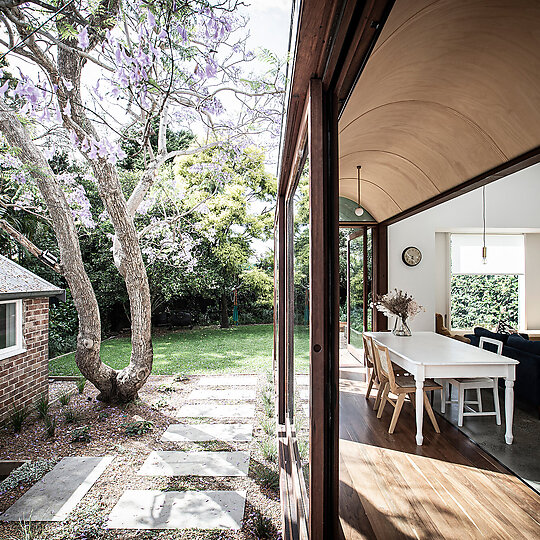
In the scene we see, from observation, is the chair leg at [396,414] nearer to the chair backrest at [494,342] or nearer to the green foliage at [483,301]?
the chair backrest at [494,342]

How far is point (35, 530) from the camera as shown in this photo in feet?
8.52

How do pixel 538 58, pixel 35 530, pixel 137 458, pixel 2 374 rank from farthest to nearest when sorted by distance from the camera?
pixel 2 374 < pixel 137 458 < pixel 35 530 < pixel 538 58

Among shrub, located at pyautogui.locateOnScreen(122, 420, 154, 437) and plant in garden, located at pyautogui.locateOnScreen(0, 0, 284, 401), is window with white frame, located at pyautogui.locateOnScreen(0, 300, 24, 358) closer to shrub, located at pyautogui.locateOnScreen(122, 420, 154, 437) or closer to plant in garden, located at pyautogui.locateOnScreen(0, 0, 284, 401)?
plant in garden, located at pyautogui.locateOnScreen(0, 0, 284, 401)

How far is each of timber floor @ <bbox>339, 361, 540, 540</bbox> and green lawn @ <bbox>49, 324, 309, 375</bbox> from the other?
3652 millimetres

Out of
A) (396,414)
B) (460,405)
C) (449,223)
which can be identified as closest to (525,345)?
(460,405)

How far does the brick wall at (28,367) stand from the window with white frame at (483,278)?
733 centimetres

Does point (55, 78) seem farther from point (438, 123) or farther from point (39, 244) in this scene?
point (39, 244)

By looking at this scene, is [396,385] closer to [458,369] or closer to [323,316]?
[458,369]

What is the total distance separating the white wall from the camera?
7.12 m

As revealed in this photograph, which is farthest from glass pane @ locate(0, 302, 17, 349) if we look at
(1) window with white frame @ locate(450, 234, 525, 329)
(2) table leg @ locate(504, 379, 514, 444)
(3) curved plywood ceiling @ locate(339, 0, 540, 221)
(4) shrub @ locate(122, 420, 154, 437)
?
(1) window with white frame @ locate(450, 234, 525, 329)

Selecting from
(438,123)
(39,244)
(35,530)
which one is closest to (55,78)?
(438,123)

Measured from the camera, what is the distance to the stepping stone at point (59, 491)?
2791mm

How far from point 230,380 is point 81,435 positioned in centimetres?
255

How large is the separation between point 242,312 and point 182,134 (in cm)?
597
